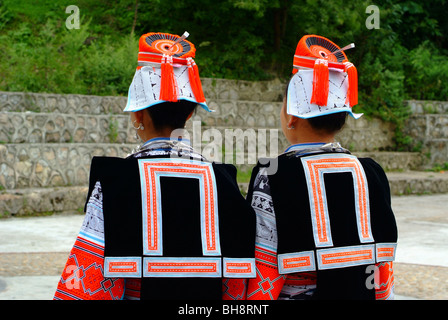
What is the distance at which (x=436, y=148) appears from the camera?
41.6ft

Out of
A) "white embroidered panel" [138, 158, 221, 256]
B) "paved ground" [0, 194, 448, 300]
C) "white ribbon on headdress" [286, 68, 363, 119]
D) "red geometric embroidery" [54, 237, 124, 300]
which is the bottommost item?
"paved ground" [0, 194, 448, 300]

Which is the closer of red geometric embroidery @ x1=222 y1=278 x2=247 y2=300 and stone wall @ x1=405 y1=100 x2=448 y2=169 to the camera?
red geometric embroidery @ x1=222 y1=278 x2=247 y2=300

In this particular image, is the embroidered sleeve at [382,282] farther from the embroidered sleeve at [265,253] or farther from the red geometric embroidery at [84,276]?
the red geometric embroidery at [84,276]

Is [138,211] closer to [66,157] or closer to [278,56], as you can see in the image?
[66,157]

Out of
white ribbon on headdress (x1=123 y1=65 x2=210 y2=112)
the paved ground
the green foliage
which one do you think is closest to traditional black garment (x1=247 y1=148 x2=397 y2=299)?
white ribbon on headdress (x1=123 y1=65 x2=210 y2=112)

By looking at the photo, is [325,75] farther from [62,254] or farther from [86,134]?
[86,134]

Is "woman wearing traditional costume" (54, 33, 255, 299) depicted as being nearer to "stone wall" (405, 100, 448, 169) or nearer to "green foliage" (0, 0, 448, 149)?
"green foliage" (0, 0, 448, 149)

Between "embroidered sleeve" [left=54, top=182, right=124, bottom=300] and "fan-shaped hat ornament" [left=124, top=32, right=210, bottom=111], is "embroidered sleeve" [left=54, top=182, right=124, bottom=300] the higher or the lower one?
the lower one

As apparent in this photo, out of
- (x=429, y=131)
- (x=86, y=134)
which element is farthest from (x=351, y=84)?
(x=429, y=131)

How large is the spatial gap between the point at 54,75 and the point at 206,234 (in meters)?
8.63

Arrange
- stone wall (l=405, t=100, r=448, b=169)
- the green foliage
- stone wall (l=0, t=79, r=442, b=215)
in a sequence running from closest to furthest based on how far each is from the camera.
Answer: stone wall (l=0, t=79, r=442, b=215), the green foliage, stone wall (l=405, t=100, r=448, b=169)

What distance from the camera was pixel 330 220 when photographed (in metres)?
2.35

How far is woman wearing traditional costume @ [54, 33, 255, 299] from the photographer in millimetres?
2182
